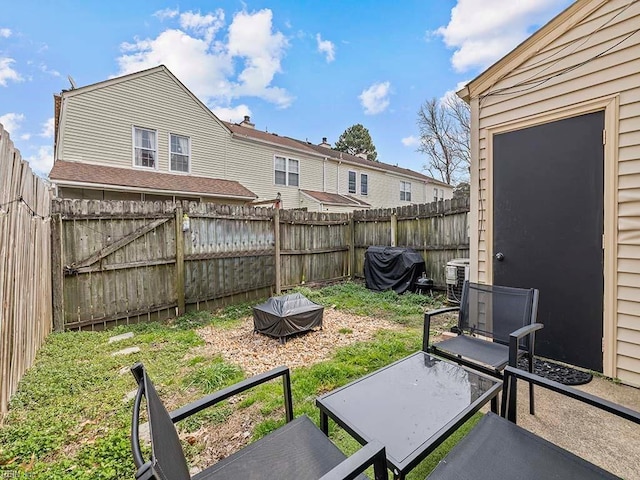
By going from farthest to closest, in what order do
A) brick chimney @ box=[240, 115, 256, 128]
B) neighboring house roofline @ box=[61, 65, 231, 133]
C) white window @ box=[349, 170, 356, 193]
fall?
white window @ box=[349, 170, 356, 193] → brick chimney @ box=[240, 115, 256, 128] → neighboring house roofline @ box=[61, 65, 231, 133]

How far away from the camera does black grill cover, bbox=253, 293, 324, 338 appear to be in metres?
3.99

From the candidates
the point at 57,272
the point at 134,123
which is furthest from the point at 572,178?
the point at 134,123

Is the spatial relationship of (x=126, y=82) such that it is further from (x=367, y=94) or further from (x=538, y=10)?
(x=367, y=94)

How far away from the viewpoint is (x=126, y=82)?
921cm

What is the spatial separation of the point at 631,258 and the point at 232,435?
3.57 meters

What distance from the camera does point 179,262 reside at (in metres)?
5.20

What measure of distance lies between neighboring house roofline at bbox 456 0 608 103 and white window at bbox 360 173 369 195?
42.1 feet

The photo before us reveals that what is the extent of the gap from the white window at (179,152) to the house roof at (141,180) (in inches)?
13.6

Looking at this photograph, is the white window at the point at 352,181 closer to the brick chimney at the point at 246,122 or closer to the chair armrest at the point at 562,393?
the brick chimney at the point at 246,122

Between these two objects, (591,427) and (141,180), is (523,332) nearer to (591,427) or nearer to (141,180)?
(591,427)

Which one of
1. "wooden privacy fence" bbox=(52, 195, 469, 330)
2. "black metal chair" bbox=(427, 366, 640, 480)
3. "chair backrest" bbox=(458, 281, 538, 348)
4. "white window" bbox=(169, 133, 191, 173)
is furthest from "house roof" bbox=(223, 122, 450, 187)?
"black metal chair" bbox=(427, 366, 640, 480)

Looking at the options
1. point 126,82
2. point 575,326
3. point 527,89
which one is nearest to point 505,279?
point 575,326

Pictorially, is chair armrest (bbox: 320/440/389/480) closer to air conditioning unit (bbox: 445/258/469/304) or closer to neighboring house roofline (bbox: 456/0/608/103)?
neighboring house roofline (bbox: 456/0/608/103)

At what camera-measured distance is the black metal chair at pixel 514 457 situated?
4.10 feet
